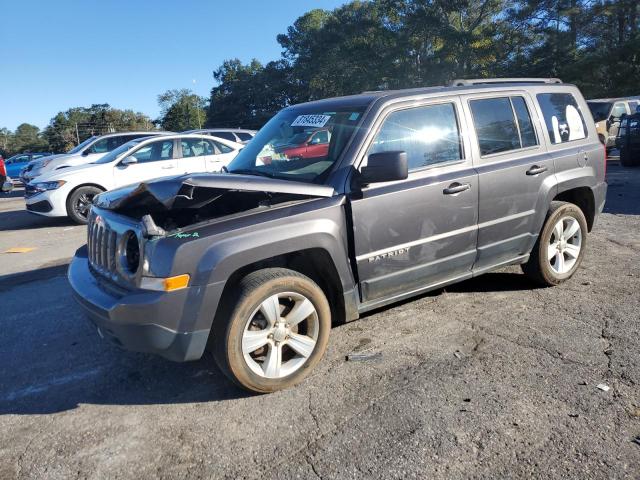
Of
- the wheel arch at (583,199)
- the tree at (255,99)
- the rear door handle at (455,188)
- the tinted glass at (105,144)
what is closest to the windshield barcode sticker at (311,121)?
the rear door handle at (455,188)

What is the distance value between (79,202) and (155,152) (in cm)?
188

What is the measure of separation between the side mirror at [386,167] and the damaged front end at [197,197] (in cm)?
31

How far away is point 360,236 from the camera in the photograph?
3.56 m

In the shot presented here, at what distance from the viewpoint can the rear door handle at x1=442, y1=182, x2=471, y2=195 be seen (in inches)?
156

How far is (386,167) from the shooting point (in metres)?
3.39

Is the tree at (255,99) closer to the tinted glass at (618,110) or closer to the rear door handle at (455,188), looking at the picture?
the tinted glass at (618,110)

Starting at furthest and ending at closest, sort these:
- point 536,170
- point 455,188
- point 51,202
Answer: point 51,202, point 536,170, point 455,188

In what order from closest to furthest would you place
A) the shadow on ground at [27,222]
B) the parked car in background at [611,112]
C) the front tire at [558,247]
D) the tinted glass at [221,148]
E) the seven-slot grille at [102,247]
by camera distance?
the seven-slot grille at [102,247] → the front tire at [558,247] → the shadow on ground at [27,222] → the tinted glass at [221,148] → the parked car in background at [611,112]

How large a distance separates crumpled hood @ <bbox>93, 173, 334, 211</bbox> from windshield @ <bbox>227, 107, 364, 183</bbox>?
35cm

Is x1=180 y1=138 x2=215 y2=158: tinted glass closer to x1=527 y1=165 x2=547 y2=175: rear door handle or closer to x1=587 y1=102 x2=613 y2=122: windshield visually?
x1=527 y1=165 x2=547 y2=175: rear door handle

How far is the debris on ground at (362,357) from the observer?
373 cm

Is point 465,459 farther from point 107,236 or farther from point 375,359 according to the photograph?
point 107,236

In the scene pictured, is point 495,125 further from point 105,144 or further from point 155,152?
point 105,144

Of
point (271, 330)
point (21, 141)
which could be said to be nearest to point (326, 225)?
point (271, 330)
